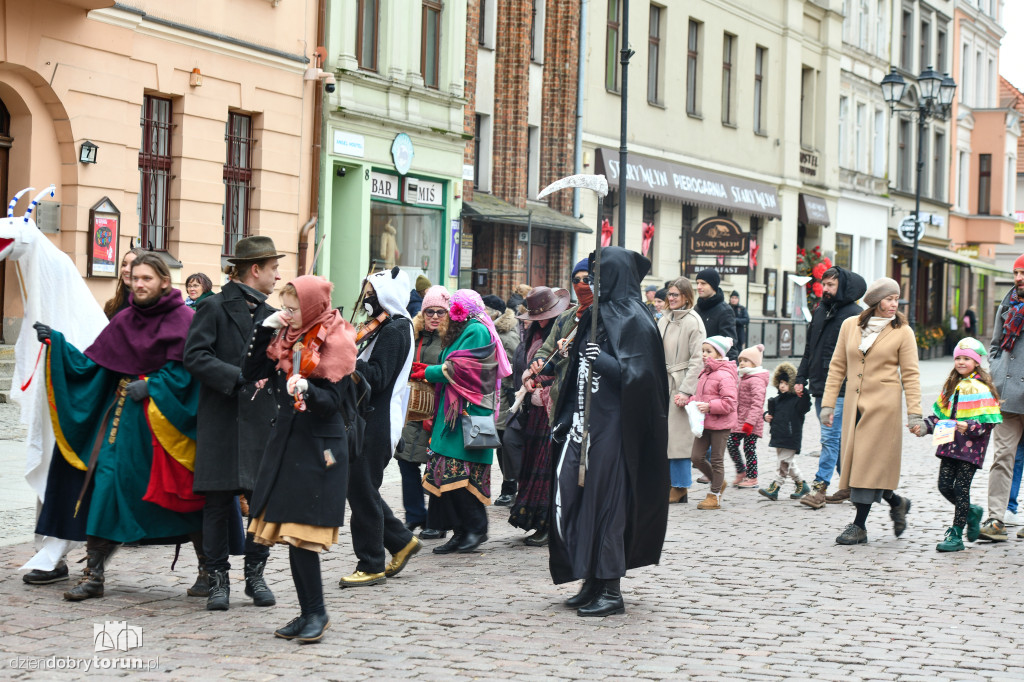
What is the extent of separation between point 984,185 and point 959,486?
49207mm

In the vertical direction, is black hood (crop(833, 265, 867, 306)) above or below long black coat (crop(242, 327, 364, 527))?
above

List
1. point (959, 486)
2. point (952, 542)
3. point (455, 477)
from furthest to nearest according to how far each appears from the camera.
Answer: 1. point (959, 486)
2. point (952, 542)
3. point (455, 477)

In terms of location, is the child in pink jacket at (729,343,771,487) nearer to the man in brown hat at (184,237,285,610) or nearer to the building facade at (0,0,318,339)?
the man in brown hat at (184,237,285,610)

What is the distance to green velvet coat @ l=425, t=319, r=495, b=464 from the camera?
930 centimetres

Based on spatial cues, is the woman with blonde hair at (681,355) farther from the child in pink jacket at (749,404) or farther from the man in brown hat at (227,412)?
the man in brown hat at (227,412)

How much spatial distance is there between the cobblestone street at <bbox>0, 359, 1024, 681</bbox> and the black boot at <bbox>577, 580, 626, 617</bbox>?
0.08 metres

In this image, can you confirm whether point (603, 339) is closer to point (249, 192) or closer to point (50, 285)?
point (50, 285)

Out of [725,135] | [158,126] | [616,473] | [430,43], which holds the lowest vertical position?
[616,473]

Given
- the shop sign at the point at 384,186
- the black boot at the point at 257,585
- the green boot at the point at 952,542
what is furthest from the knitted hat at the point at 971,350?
the shop sign at the point at 384,186

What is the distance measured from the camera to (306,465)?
653 centimetres

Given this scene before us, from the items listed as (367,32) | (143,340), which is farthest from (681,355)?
(367,32)

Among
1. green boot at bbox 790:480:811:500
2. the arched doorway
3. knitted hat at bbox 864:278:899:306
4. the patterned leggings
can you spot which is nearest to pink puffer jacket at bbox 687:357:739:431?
the patterned leggings

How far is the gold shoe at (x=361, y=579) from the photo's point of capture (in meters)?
7.98

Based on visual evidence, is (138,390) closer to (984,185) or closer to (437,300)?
(437,300)
